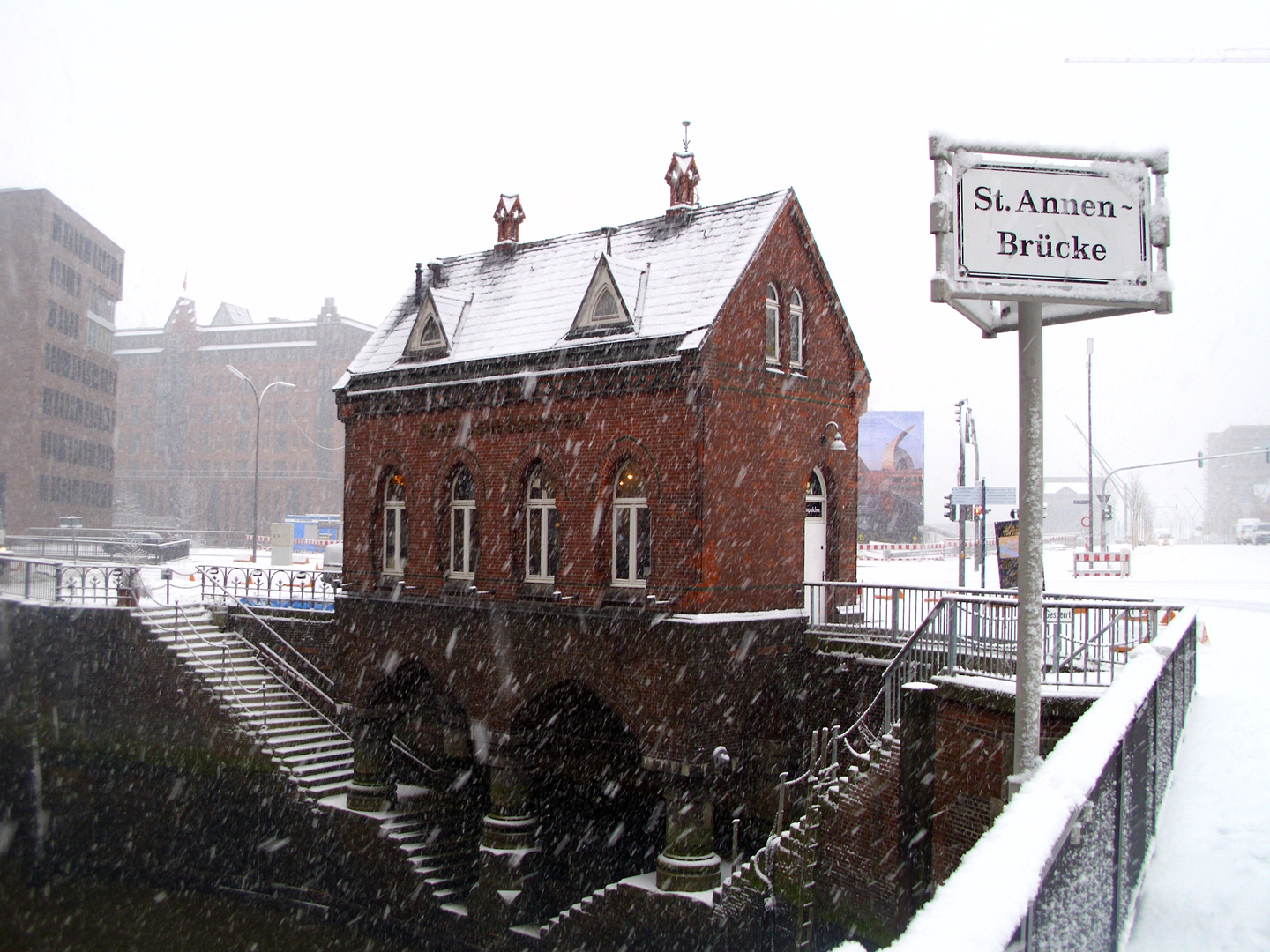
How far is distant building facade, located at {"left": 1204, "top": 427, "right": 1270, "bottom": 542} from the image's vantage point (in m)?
129

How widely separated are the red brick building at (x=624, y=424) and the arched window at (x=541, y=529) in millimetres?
36

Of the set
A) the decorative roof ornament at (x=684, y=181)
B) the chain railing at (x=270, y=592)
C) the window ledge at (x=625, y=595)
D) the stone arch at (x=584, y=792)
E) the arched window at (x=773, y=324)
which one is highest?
the decorative roof ornament at (x=684, y=181)

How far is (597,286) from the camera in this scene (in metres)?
17.7

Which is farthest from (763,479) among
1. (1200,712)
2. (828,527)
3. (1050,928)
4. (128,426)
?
(128,426)

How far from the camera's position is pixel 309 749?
69.3 ft

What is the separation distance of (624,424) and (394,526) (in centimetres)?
691

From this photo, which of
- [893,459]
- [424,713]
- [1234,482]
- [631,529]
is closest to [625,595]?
[631,529]

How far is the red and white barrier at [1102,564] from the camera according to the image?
1353 inches

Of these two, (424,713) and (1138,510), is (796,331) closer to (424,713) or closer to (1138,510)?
(424,713)

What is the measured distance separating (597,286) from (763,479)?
4445 mm

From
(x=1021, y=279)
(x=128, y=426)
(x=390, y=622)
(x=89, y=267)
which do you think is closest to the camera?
(x=1021, y=279)

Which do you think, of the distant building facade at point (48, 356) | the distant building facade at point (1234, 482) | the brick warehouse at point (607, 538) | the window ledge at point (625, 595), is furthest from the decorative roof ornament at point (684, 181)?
the distant building facade at point (1234, 482)

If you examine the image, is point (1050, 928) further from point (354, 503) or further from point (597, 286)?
point (354, 503)

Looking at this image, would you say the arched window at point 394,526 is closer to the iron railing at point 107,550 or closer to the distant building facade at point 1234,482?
the iron railing at point 107,550
